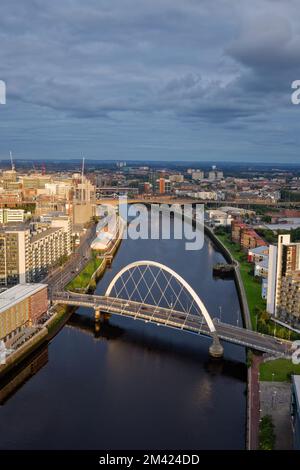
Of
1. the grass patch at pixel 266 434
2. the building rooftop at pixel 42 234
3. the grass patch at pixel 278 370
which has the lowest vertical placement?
the grass patch at pixel 266 434

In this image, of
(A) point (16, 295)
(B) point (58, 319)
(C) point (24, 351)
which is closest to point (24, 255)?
(B) point (58, 319)

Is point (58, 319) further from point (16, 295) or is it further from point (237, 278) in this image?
point (237, 278)

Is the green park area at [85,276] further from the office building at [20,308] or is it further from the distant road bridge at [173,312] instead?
the office building at [20,308]

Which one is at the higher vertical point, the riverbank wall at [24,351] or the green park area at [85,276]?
the green park area at [85,276]

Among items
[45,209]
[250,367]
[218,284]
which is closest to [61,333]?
[250,367]

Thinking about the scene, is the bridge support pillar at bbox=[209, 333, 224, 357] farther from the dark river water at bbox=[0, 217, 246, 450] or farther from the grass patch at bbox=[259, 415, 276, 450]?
the grass patch at bbox=[259, 415, 276, 450]

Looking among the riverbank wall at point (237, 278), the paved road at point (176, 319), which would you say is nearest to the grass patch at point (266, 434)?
the paved road at point (176, 319)

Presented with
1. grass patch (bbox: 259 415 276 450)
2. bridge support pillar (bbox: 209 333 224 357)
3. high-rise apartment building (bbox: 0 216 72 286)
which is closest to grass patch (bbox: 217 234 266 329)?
bridge support pillar (bbox: 209 333 224 357)
